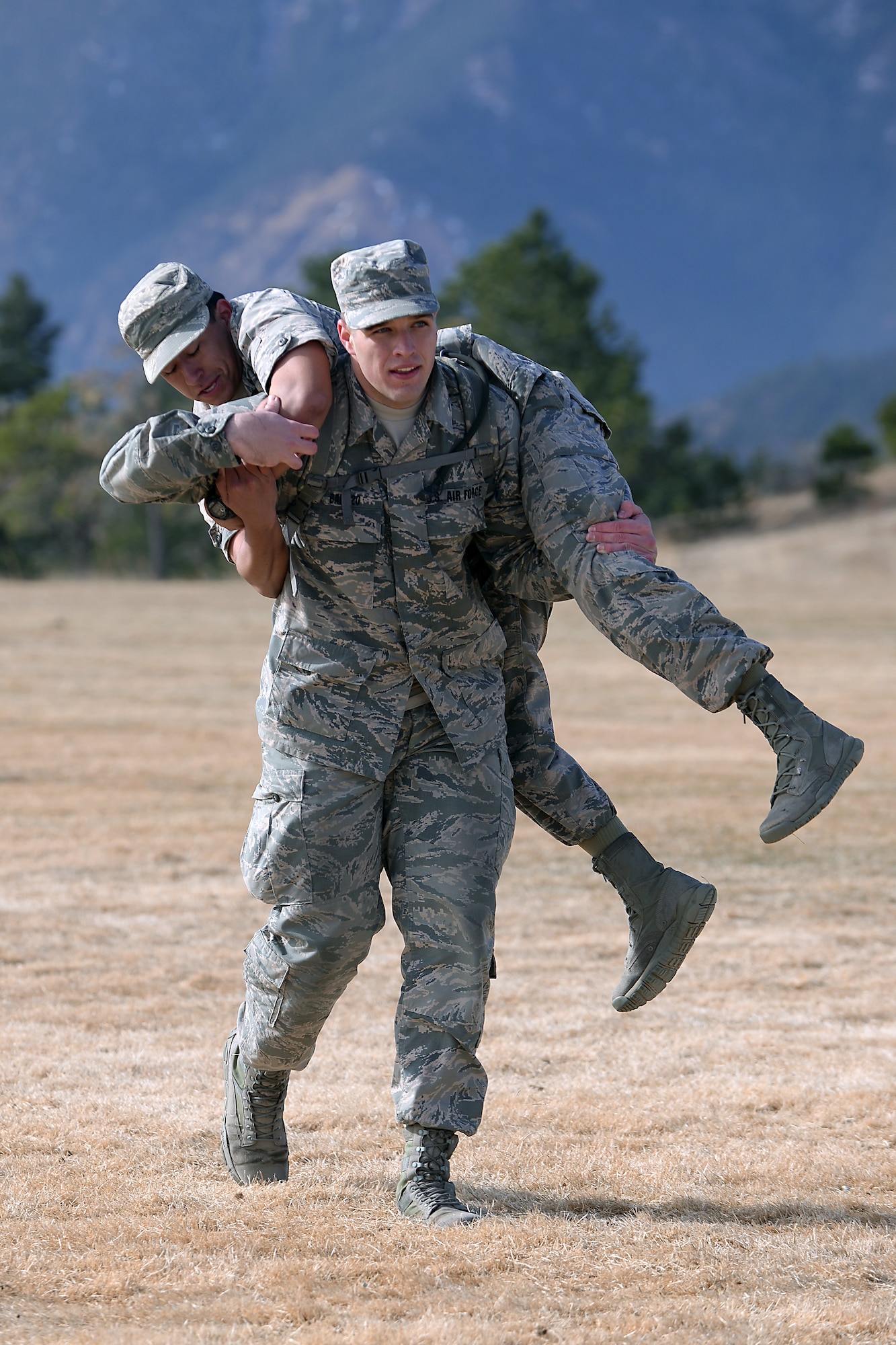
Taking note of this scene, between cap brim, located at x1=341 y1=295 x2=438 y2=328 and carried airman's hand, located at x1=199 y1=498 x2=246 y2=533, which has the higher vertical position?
cap brim, located at x1=341 y1=295 x2=438 y2=328

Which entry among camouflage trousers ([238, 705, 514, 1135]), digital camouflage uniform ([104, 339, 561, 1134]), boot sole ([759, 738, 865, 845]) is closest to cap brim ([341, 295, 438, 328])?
digital camouflage uniform ([104, 339, 561, 1134])

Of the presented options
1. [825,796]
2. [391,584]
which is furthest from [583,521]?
[825,796]

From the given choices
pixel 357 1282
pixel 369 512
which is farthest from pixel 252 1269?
pixel 369 512

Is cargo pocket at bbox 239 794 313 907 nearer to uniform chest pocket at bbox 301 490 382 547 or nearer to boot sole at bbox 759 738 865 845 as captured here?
uniform chest pocket at bbox 301 490 382 547

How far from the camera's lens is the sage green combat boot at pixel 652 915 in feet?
14.2

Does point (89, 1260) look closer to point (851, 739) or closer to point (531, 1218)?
point (531, 1218)

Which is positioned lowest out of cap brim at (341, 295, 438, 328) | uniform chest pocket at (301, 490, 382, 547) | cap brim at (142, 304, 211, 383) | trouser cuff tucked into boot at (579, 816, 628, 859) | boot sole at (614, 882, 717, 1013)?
boot sole at (614, 882, 717, 1013)

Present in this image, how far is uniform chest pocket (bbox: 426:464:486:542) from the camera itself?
159 inches

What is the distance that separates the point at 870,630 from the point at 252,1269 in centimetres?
2276

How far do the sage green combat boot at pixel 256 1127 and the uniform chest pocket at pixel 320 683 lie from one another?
100 centimetres

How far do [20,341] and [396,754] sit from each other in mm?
65894

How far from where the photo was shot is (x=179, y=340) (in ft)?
13.5

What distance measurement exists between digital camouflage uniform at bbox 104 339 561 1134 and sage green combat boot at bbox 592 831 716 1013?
472 mm

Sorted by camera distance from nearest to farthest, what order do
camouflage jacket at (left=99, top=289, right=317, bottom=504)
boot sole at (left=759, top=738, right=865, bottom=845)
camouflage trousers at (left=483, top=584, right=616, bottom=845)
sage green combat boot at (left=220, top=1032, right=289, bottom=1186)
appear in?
1. boot sole at (left=759, top=738, right=865, bottom=845)
2. camouflage jacket at (left=99, top=289, right=317, bottom=504)
3. sage green combat boot at (left=220, top=1032, right=289, bottom=1186)
4. camouflage trousers at (left=483, top=584, right=616, bottom=845)
